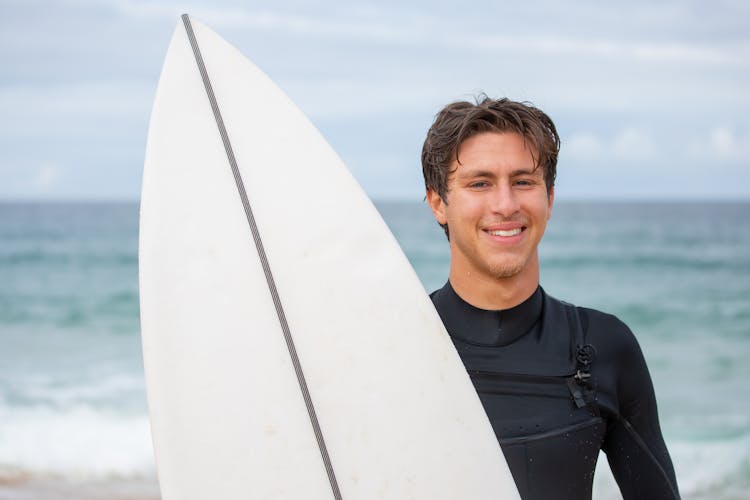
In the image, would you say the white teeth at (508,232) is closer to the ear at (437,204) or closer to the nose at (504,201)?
the nose at (504,201)

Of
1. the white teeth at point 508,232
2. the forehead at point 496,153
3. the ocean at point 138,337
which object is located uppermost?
the forehead at point 496,153

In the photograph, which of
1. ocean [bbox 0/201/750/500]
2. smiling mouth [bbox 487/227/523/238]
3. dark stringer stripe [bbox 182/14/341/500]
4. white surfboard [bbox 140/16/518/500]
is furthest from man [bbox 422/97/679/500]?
ocean [bbox 0/201/750/500]

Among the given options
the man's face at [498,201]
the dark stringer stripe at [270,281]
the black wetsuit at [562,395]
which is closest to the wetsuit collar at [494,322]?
the black wetsuit at [562,395]

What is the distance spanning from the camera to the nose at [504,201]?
213cm

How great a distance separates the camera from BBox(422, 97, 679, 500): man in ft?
7.13

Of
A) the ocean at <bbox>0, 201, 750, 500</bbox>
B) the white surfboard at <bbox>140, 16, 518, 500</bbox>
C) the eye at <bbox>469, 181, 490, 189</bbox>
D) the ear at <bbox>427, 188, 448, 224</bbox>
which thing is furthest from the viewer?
the ocean at <bbox>0, 201, 750, 500</bbox>

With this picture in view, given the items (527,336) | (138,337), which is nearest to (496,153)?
(527,336)

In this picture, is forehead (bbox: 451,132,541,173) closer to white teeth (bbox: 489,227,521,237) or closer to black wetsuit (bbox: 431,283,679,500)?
white teeth (bbox: 489,227,521,237)

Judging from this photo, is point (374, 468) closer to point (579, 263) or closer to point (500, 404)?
point (500, 404)

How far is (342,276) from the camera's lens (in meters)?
2.16

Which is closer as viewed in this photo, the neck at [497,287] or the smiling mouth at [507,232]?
the smiling mouth at [507,232]

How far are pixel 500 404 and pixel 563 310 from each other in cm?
30

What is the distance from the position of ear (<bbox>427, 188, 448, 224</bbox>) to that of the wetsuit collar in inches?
8.0

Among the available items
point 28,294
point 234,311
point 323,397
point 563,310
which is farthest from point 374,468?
point 28,294
